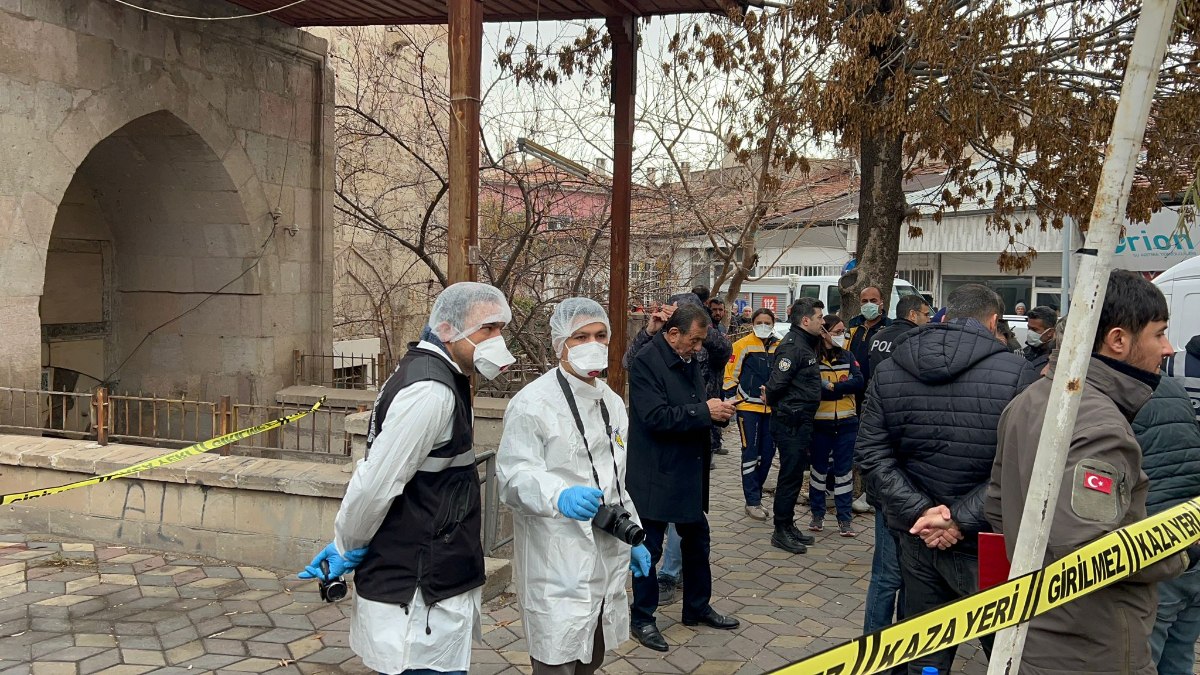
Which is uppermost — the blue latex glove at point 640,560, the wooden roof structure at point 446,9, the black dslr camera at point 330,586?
the wooden roof structure at point 446,9

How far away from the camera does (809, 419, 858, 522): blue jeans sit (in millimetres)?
6820

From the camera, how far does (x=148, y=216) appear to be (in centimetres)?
1036

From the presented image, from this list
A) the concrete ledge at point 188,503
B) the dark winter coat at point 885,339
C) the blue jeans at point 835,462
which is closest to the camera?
the concrete ledge at point 188,503

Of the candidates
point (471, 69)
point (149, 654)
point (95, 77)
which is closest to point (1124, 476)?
point (149, 654)

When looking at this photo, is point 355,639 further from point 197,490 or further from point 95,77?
point 95,77

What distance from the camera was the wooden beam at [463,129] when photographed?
6.32 metres

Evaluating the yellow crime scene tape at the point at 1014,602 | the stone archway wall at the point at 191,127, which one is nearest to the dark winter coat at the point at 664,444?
the yellow crime scene tape at the point at 1014,602

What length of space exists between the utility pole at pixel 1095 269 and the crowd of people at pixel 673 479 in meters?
0.19

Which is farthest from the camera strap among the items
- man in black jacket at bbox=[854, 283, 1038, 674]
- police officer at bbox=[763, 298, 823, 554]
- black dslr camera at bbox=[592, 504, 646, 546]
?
police officer at bbox=[763, 298, 823, 554]

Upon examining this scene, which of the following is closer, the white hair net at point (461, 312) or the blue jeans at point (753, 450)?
the white hair net at point (461, 312)

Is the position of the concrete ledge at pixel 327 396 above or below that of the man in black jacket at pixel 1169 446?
below

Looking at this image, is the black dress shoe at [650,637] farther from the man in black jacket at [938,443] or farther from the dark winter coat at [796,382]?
the dark winter coat at [796,382]

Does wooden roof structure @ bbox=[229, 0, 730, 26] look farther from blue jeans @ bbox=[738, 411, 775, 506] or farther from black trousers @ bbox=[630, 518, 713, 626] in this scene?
black trousers @ bbox=[630, 518, 713, 626]

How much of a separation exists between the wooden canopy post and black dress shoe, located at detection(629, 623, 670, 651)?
4393 millimetres
